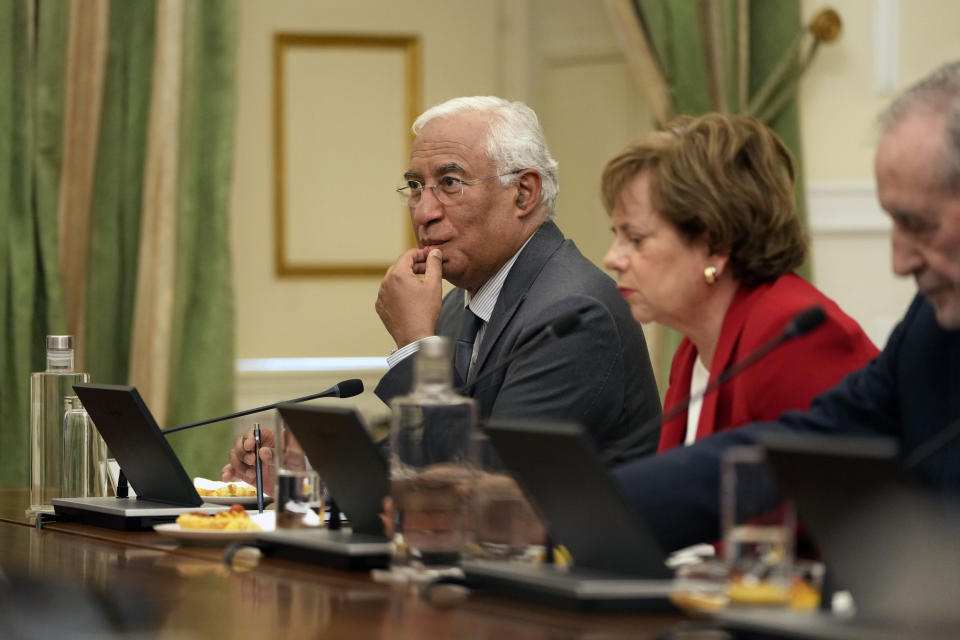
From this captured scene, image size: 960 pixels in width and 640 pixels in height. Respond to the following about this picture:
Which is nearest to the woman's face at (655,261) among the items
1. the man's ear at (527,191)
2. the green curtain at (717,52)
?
the man's ear at (527,191)

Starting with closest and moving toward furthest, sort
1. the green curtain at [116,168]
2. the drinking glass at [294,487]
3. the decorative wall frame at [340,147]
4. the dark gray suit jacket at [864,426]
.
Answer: the dark gray suit jacket at [864,426] < the drinking glass at [294,487] < the green curtain at [116,168] < the decorative wall frame at [340,147]

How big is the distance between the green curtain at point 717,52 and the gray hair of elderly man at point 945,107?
2706 mm

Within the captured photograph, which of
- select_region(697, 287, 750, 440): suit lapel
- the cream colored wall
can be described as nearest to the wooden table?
select_region(697, 287, 750, 440): suit lapel

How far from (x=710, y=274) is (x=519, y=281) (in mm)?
612

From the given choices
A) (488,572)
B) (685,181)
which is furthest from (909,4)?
(488,572)

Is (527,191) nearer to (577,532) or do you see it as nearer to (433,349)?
(433,349)

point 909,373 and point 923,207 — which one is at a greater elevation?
point 923,207

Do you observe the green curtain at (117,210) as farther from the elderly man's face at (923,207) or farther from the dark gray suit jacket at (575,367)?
the elderly man's face at (923,207)

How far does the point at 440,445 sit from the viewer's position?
5.29ft

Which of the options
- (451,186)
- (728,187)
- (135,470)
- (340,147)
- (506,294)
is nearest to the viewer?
(728,187)

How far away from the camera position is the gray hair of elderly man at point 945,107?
5.01 ft

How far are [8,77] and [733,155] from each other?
8.34 feet

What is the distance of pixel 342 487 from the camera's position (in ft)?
5.83

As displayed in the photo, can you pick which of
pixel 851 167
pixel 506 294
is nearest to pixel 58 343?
pixel 506 294
